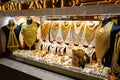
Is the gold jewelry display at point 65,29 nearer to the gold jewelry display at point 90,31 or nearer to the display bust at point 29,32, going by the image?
the gold jewelry display at point 90,31

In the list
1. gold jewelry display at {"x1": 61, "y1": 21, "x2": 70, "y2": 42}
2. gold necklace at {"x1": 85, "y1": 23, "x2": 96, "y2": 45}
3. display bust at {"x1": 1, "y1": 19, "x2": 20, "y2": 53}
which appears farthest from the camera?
display bust at {"x1": 1, "y1": 19, "x2": 20, "y2": 53}

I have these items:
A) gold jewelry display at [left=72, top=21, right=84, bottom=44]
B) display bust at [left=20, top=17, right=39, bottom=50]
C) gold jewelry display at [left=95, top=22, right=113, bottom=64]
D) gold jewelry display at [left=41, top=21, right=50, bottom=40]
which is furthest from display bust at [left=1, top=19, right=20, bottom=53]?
gold jewelry display at [left=95, top=22, right=113, bottom=64]

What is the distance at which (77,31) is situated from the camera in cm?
296

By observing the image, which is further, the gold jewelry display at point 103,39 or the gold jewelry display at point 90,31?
the gold jewelry display at point 90,31

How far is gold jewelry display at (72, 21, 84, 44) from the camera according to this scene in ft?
9.58

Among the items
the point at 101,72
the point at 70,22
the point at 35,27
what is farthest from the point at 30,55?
the point at 101,72

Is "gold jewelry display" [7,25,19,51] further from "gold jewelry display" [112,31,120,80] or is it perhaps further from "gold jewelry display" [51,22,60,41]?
"gold jewelry display" [112,31,120,80]

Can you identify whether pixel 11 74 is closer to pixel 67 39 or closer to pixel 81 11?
pixel 67 39

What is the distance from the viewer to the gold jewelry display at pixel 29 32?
3.56m

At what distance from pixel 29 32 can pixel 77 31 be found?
97 centimetres

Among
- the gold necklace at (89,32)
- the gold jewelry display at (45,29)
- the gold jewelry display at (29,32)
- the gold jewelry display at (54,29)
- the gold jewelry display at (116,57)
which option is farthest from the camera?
the gold jewelry display at (29,32)

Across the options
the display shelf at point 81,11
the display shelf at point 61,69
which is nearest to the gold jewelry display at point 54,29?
the display shelf at point 81,11

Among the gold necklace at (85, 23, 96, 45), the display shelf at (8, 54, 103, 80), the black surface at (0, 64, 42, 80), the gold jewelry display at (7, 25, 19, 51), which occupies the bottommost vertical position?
the black surface at (0, 64, 42, 80)

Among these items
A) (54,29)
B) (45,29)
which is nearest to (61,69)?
(54,29)
